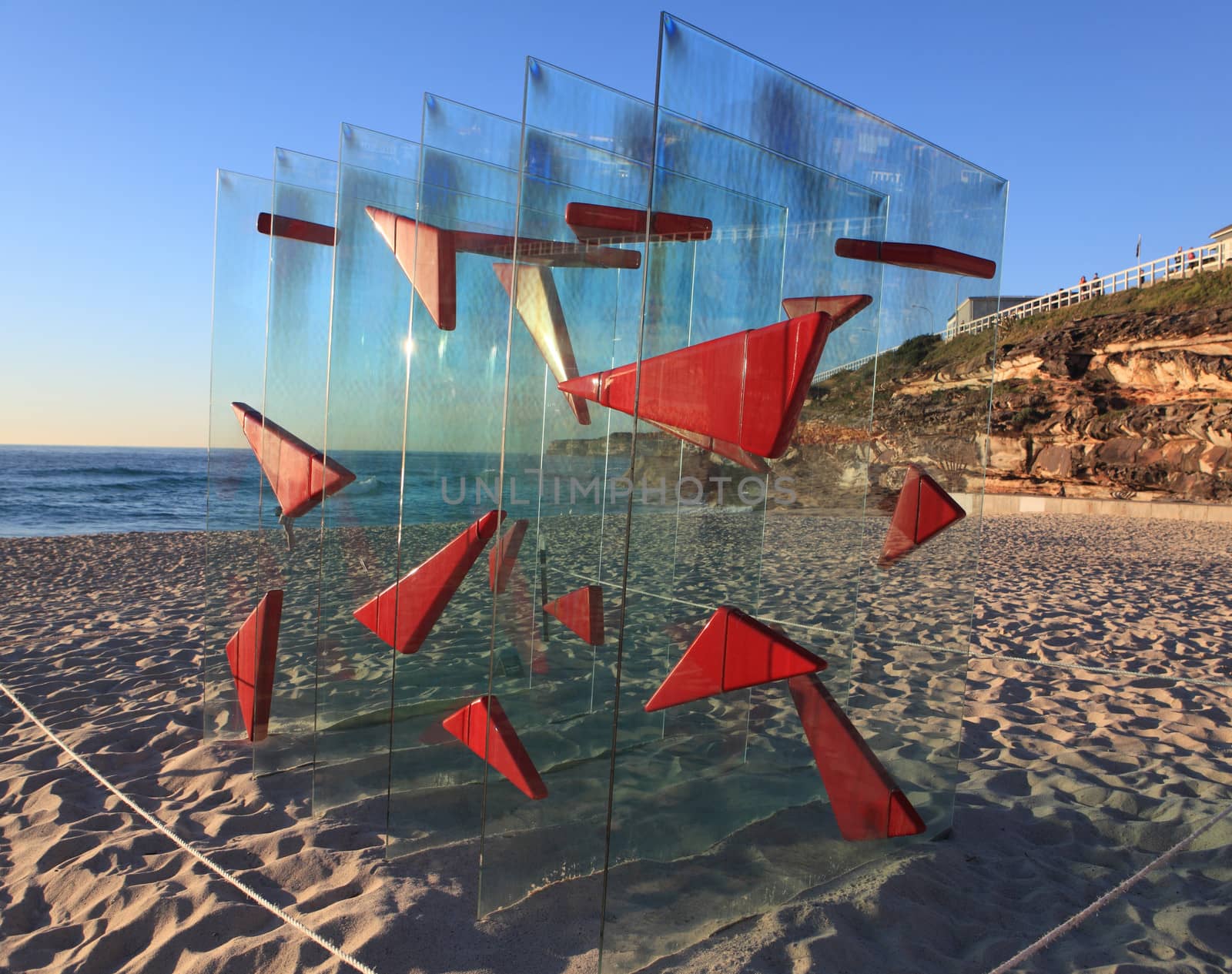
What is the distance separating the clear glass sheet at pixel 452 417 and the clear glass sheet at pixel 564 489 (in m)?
0.22

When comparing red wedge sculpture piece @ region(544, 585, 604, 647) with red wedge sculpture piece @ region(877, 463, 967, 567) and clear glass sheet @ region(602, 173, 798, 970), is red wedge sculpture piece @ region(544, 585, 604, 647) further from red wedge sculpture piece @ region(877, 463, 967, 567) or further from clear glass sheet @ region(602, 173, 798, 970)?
red wedge sculpture piece @ region(877, 463, 967, 567)

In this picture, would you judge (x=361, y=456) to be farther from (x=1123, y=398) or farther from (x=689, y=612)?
(x=1123, y=398)

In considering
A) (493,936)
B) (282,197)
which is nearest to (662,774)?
(493,936)

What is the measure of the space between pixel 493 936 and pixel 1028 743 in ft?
8.60

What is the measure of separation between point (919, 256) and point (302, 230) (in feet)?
8.39

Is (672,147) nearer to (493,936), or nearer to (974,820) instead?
(493,936)

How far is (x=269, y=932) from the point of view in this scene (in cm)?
214

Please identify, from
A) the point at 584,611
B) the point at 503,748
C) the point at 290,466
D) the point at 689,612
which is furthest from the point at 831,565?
the point at 290,466

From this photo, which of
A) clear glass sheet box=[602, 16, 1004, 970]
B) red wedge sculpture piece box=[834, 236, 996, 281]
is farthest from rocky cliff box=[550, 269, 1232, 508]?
clear glass sheet box=[602, 16, 1004, 970]

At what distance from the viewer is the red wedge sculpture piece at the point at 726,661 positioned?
218 cm

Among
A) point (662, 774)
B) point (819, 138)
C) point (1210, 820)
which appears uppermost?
point (819, 138)

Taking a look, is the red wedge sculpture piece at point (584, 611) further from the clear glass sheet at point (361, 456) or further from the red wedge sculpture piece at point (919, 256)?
the red wedge sculpture piece at point (919, 256)

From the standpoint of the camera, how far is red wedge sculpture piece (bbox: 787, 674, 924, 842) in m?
2.35

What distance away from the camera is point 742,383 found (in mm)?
2000
